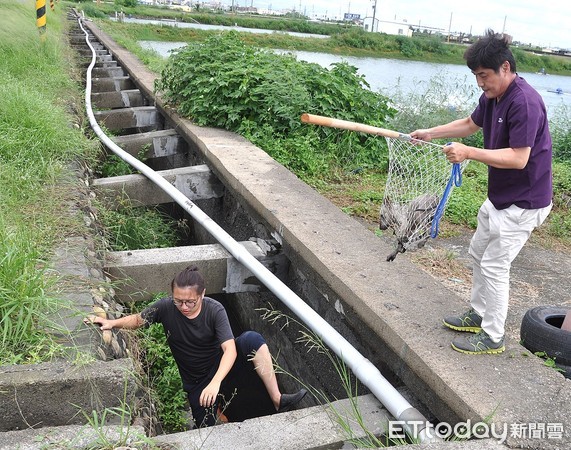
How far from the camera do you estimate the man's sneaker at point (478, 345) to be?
10.6 feet

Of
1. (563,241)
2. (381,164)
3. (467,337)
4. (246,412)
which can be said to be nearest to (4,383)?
(246,412)

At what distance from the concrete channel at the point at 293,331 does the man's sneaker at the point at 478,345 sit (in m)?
0.05

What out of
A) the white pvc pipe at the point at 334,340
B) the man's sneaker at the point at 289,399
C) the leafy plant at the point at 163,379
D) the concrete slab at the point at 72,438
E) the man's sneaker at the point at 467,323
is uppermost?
the man's sneaker at the point at 467,323

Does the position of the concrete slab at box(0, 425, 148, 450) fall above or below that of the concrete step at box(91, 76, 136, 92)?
below

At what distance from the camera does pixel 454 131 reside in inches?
151

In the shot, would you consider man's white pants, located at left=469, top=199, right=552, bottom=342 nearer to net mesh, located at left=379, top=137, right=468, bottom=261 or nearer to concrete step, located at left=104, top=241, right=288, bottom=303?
net mesh, located at left=379, top=137, right=468, bottom=261

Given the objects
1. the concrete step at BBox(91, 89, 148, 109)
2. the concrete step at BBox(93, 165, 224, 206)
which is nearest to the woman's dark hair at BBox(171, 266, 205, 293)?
the concrete step at BBox(93, 165, 224, 206)

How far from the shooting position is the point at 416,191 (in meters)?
4.17

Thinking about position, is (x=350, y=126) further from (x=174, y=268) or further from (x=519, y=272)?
(x=519, y=272)

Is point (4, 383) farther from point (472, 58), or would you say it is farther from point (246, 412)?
point (472, 58)

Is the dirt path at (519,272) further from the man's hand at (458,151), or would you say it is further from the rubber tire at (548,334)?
the man's hand at (458,151)

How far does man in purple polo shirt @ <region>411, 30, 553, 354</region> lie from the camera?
303 cm

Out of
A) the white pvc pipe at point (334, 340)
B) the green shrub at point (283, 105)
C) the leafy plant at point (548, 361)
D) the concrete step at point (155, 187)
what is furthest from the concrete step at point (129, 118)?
the leafy plant at point (548, 361)

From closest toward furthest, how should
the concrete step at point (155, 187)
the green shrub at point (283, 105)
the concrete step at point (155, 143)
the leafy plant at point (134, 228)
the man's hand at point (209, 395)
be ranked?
1. the man's hand at point (209, 395)
2. the leafy plant at point (134, 228)
3. the concrete step at point (155, 187)
4. the green shrub at point (283, 105)
5. the concrete step at point (155, 143)
